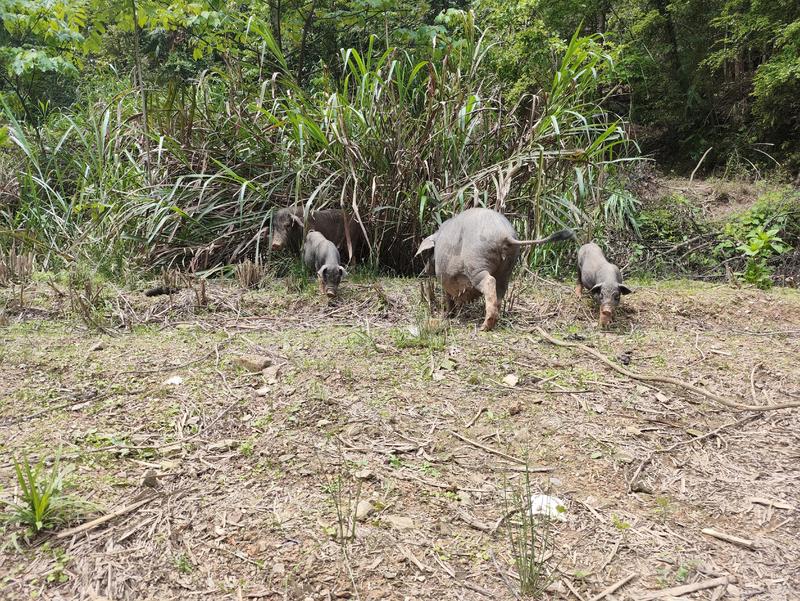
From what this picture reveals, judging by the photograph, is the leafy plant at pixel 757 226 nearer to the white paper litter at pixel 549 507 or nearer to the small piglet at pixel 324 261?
the small piglet at pixel 324 261

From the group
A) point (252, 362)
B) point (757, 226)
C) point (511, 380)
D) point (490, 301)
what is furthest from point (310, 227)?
point (757, 226)

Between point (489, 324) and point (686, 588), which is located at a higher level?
point (686, 588)

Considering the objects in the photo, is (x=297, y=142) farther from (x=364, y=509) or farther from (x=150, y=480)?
(x=364, y=509)

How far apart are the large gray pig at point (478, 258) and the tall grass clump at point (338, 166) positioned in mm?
876

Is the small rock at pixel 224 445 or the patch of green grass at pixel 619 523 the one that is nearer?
the patch of green grass at pixel 619 523

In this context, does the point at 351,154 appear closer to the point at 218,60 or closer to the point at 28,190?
the point at 28,190

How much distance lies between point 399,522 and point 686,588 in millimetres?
756

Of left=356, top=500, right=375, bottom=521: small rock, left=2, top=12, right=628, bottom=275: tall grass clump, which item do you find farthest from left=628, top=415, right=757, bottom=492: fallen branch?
left=2, top=12, right=628, bottom=275: tall grass clump

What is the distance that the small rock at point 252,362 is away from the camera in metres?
2.66

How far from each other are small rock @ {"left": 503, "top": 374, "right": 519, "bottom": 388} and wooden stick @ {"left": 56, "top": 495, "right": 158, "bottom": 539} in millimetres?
1471

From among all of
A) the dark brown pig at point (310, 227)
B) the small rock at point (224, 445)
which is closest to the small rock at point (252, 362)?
the small rock at point (224, 445)

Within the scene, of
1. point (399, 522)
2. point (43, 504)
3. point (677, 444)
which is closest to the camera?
point (43, 504)

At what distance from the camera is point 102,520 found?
1644mm

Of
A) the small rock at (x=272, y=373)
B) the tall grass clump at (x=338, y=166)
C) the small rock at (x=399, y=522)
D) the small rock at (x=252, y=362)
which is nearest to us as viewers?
the small rock at (x=399, y=522)
